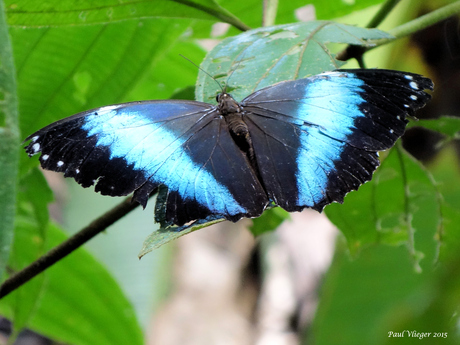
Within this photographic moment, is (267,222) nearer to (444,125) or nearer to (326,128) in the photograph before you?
(326,128)

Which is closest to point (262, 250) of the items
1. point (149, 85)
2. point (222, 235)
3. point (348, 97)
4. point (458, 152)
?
point (222, 235)

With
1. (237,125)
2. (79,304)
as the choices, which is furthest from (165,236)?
(79,304)

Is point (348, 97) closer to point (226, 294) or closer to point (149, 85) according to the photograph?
point (149, 85)

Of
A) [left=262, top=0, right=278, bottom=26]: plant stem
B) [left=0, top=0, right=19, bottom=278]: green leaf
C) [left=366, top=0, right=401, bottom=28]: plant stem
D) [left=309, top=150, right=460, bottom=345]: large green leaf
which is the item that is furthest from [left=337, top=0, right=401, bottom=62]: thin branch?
[left=0, top=0, right=19, bottom=278]: green leaf

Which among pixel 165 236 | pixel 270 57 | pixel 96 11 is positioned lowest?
pixel 165 236

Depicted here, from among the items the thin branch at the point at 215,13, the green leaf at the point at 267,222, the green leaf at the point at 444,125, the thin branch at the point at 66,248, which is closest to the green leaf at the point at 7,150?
the thin branch at the point at 66,248

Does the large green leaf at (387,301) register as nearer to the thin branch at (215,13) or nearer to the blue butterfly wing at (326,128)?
the blue butterfly wing at (326,128)

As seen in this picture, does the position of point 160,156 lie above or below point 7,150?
above
